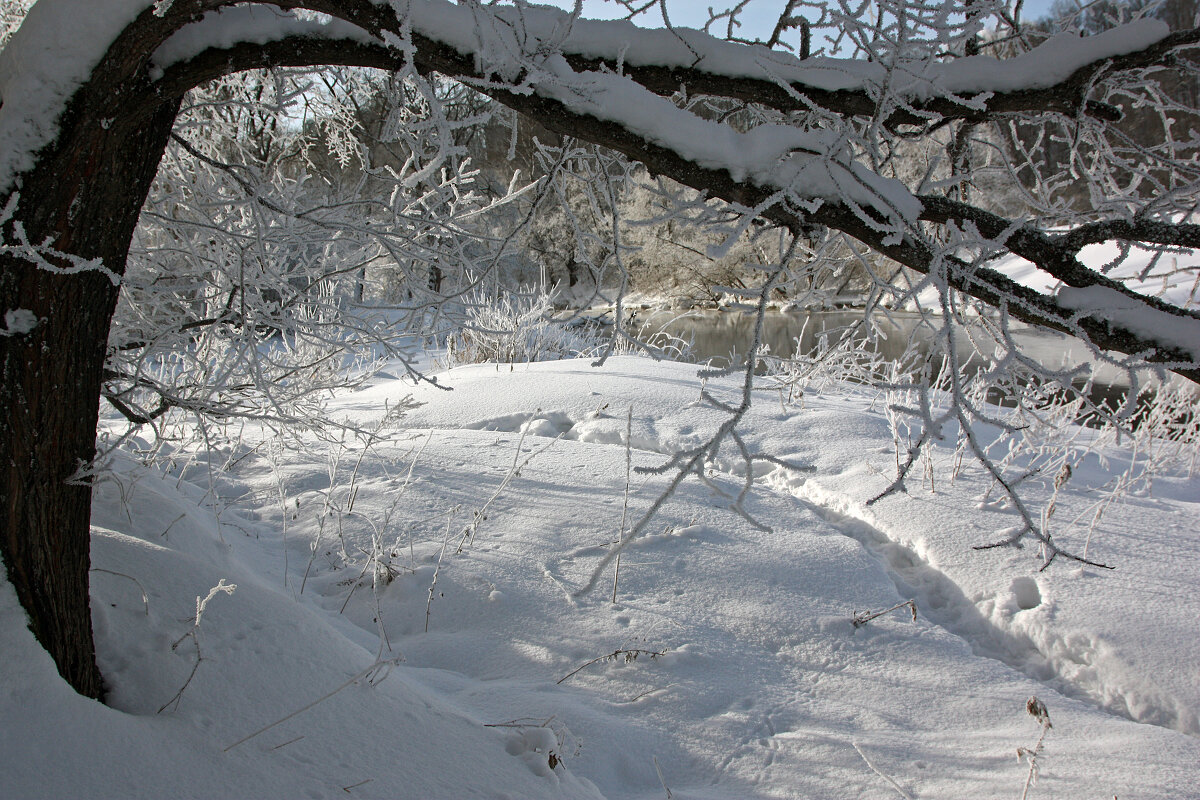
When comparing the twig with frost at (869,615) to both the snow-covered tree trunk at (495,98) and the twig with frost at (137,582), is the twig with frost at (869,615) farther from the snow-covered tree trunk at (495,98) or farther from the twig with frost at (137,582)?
the twig with frost at (137,582)

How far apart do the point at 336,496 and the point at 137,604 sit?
5.09 ft

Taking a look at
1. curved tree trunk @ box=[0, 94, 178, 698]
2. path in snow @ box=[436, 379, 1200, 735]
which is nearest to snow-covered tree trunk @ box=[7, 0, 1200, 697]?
curved tree trunk @ box=[0, 94, 178, 698]

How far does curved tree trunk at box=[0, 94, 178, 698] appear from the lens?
1241 millimetres

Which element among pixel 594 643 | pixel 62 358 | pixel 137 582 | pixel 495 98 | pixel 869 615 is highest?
pixel 495 98

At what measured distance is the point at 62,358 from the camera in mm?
1312

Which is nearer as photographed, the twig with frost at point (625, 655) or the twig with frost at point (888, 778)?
the twig with frost at point (888, 778)

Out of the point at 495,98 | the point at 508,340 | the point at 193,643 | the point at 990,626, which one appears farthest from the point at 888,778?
the point at 508,340

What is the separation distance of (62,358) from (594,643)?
1.65 m

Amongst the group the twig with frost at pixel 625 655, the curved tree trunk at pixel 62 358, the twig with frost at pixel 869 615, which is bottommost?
the twig with frost at pixel 625 655

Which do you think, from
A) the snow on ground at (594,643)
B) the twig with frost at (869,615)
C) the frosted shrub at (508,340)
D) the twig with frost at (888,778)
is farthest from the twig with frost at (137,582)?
the frosted shrub at (508,340)

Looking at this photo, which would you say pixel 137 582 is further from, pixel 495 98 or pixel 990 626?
pixel 990 626

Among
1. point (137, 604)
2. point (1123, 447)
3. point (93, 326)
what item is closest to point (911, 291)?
point (93, 326)

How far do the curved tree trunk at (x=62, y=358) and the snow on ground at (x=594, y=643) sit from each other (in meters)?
0.09

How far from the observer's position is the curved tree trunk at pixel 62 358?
48.9 inches
